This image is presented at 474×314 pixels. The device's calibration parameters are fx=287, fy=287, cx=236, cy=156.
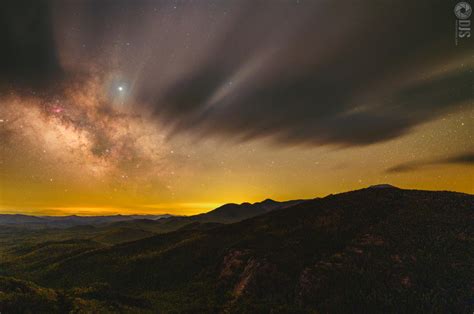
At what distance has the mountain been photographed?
4238cm

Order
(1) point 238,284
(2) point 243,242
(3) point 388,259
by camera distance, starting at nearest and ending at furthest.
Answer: (3) point 388,259 → (1) point 238,284 → (2) point 243,242

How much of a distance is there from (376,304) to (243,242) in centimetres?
3326

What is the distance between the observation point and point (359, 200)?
7756 centimetres

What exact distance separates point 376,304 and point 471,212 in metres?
37.2

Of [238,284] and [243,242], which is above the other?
[243,242]

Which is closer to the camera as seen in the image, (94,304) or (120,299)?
(94,304)

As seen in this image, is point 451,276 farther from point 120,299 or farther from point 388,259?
point 120,299

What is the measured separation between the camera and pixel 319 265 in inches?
1940

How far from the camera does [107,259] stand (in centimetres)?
8044

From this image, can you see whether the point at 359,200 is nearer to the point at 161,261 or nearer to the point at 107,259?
the point at 161,261

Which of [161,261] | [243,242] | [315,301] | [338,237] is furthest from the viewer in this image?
[161,261]

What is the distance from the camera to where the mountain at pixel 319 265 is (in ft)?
139

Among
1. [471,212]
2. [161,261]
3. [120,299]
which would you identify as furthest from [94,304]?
[471,212]

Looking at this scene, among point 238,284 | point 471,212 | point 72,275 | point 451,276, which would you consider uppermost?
point 471,212
